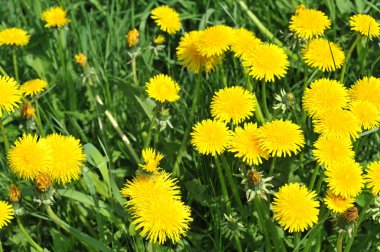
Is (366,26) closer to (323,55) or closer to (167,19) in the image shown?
(323,55)

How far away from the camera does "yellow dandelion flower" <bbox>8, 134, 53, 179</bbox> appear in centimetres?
159

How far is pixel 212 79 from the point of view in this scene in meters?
2.25

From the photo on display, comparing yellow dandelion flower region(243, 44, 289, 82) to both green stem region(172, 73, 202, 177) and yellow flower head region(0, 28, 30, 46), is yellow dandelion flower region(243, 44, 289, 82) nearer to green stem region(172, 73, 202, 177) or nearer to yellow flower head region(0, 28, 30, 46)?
green stem region(172, 73, 202, 177)

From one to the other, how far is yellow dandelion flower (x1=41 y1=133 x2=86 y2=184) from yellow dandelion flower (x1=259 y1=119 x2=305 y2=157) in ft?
1.85

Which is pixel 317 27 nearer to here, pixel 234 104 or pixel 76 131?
pixel 234 104

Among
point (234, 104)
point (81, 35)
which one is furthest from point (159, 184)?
point (81, 35)

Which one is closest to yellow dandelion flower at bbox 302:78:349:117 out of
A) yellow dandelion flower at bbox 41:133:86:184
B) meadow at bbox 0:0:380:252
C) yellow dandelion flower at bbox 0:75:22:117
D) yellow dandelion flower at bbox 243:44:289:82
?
meadow at bbox 0:0:380:252

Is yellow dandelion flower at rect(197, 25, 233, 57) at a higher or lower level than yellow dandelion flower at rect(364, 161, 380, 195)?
higher

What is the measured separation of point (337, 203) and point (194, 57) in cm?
77

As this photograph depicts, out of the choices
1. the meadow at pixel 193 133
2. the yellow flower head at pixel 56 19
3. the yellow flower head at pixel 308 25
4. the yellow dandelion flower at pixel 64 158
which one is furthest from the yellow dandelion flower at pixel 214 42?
the yellow flower head at pixel 56 19

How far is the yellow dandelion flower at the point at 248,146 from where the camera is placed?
5.36ft

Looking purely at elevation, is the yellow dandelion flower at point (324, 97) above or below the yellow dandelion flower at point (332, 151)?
above

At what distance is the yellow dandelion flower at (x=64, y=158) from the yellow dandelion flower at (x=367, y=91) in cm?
92

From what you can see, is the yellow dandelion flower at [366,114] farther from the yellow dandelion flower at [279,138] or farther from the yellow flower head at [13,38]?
the yellow flower head at [13,38]
